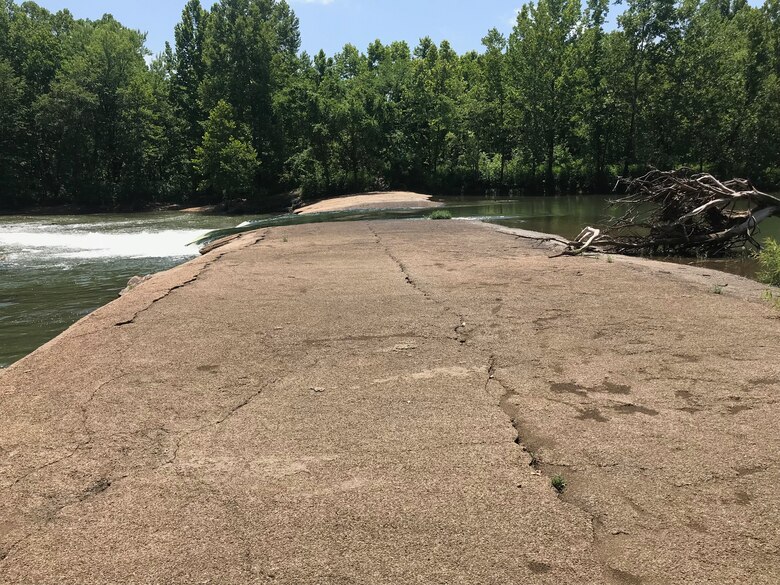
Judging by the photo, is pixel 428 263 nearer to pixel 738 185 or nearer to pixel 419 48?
pixel 738 185

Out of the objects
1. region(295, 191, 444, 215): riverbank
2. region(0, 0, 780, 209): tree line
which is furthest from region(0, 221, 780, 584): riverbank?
region(0, 0, 780, 209): tree line

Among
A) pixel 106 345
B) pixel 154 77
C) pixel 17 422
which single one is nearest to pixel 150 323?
pixel 106 345

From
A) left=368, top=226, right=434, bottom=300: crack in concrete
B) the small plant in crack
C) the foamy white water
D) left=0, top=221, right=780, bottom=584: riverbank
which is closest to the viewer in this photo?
left=0, top=221, right=780, bottom=584: riverbank

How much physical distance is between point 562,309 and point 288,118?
1807 inches

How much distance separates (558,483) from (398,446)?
43.2 inches

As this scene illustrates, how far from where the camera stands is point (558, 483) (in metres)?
3.33

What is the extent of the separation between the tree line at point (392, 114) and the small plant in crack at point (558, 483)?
145 ft

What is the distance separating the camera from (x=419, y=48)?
235 feet

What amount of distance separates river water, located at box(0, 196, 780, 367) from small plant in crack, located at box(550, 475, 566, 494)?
7778mm

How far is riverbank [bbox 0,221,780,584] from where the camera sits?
2.78 metres

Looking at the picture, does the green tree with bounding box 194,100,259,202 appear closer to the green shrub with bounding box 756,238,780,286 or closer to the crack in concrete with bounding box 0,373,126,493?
the green shrub with bounding box 756,238,780,286

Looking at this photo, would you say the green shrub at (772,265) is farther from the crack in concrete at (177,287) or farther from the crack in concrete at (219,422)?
the crack in concrete at (177,287)

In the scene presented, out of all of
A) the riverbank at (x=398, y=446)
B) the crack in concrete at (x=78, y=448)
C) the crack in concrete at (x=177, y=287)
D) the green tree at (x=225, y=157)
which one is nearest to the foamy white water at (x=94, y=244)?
the crack in concrete at (x=177, y=287)

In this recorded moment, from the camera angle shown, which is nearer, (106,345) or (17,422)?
(17,422)
